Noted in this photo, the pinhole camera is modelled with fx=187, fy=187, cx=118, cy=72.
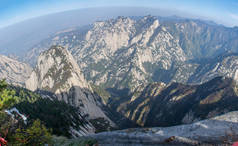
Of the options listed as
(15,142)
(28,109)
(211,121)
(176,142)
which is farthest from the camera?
(28,109)

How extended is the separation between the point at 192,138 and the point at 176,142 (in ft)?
10.7

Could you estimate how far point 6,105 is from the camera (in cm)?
2145

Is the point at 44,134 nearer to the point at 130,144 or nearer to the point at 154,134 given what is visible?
the point at 130,144

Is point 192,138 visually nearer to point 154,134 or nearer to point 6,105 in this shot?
point 154,134

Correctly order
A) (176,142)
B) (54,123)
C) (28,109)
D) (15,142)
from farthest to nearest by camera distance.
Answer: (28,109) → (54,123) → (176,142) → (15,142)

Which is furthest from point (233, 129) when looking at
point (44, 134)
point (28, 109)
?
point (28, 109)

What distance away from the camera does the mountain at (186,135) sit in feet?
111

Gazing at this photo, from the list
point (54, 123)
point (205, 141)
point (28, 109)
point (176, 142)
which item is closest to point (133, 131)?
point (176, 142)

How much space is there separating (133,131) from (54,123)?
11056 centimetres

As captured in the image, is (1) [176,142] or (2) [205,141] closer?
(2) [205,141]

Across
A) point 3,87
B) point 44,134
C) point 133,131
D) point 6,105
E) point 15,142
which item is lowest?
point 133,131

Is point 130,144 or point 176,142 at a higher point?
point 176,142

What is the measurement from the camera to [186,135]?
38.3 meters

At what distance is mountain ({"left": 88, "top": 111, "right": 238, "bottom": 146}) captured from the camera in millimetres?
33719
